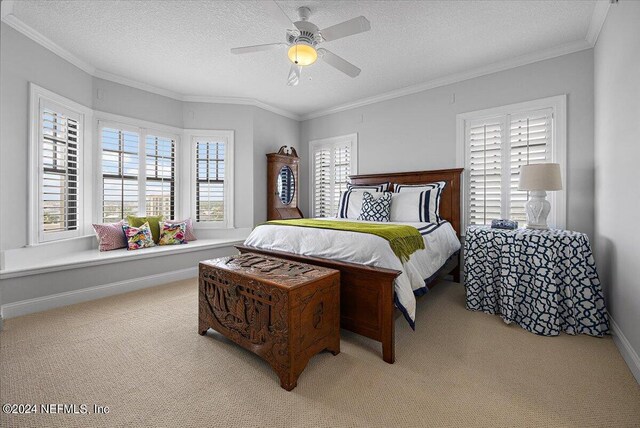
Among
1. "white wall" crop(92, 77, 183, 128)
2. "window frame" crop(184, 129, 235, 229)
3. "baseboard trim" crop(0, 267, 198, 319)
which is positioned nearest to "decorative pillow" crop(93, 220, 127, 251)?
"baseboard trim" crop(0, 267, 198, 319)

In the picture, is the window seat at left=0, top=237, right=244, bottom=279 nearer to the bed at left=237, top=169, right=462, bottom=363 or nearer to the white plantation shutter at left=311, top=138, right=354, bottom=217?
the bed at left=237, top=169, right=462, bottom=363

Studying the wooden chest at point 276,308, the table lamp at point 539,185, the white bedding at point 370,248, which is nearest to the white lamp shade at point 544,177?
the table lamp at point 539,185

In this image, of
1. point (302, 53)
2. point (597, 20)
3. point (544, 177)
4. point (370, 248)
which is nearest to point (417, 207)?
point (544, 177)

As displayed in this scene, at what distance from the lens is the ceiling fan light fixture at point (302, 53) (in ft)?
8.00

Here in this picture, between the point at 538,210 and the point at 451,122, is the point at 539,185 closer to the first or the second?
the point at 538,210

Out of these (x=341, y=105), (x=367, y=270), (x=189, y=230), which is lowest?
(x=367, y=270)

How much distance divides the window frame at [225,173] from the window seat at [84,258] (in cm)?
49

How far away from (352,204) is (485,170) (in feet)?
5.71

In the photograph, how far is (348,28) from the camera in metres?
2.24

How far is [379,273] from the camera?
6.53 ft

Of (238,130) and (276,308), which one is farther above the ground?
(238,130)

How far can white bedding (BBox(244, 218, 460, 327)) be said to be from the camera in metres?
2.10

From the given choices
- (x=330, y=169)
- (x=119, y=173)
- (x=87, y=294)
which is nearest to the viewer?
(x=87, y=294)

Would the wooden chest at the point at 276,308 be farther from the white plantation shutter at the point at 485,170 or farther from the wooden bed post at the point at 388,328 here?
the white plantation shutter at the point at 485,170
